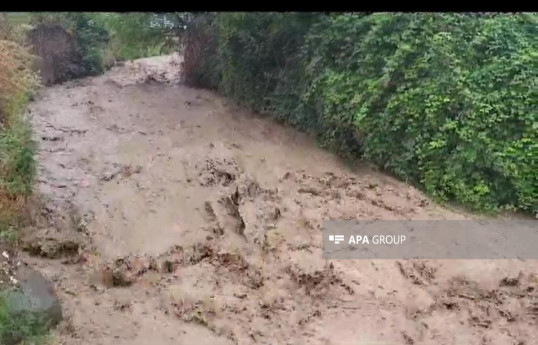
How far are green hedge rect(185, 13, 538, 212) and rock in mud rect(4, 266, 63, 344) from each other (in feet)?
10.6

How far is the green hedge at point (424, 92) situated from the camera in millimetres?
5641

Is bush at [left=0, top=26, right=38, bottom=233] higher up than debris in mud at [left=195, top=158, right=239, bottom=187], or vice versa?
bush at [left=0, top=26, right=38, bottom=233]

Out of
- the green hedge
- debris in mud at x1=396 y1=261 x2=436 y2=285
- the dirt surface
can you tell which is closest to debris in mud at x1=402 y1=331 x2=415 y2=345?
the dirt surface

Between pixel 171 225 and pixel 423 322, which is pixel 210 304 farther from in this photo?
pixel 423 322

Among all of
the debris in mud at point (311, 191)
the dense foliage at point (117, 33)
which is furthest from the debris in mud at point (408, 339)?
the dense foliage at point (117, 33)

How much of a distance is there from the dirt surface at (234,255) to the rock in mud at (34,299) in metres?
0.14

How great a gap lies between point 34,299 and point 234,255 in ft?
5.82

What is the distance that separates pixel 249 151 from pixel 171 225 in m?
1.54

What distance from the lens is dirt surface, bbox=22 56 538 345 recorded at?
4.94 metres

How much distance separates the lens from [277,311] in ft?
16.9

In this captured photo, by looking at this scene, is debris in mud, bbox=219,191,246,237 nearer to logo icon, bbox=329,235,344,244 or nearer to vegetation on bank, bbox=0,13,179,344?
logo icon, bbox=329,235,344,244

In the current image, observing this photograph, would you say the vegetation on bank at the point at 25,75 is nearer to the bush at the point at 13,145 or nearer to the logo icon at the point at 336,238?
the bush at the point at 13,145

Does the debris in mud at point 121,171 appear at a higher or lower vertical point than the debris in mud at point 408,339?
A: higher
